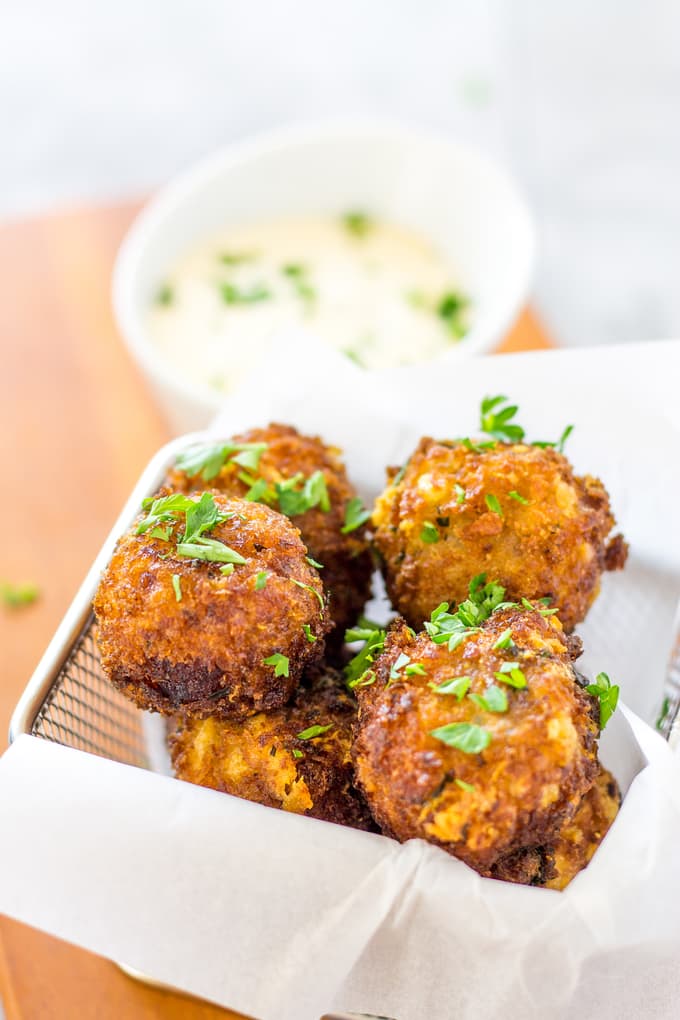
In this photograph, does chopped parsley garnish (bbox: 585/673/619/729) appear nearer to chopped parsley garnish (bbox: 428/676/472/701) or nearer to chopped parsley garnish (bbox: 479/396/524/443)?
chopped parsley garnish (bbox: 428/676/472/701)

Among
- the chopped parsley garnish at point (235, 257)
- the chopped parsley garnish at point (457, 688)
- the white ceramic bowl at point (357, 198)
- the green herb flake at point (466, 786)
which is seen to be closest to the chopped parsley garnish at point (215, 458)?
the chopped parsley garnish at point (457, 688)

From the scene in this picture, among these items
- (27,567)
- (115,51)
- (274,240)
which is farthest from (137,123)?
(27,567)

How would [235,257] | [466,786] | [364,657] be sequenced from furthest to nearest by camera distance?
1. [235,257]
2. [364,657]
3. [466,786]

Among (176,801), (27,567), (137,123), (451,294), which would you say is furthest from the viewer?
(137,123)

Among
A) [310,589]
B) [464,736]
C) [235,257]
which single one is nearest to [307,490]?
[310,589]

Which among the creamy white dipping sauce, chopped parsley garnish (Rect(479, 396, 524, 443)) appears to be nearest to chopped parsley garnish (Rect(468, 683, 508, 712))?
chopped parsley garnish (Rect(479, 396, 524, 443))

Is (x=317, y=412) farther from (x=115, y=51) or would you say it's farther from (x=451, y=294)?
(x=115, y=51)

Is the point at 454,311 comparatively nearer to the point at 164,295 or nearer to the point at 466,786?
the point at 164,295
